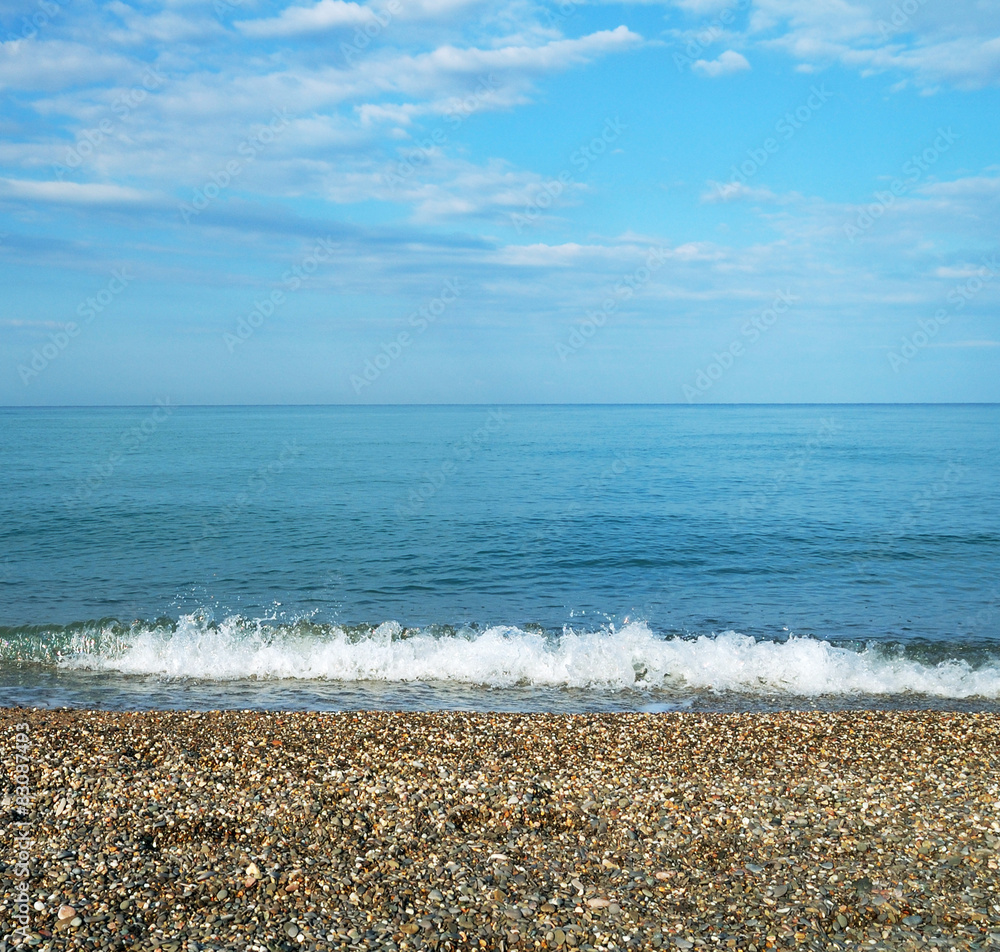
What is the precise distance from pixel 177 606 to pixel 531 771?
12.9m

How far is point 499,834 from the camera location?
25.9 ft

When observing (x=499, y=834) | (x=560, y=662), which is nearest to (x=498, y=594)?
(x=560, y=662)

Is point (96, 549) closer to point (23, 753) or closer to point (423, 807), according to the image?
point (23, 753)

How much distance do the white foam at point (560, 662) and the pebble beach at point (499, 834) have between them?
3.70 m

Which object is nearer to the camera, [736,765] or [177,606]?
[736,765]

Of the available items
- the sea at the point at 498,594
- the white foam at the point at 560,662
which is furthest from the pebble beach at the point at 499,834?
the white foam at the point at 560,662

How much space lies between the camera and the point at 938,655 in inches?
630

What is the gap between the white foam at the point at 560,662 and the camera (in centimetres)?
1462

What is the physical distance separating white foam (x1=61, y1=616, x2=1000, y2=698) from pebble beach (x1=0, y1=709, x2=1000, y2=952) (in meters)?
3.70

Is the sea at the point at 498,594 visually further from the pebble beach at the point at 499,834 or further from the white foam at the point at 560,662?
the pebble beach at the point at 499,834

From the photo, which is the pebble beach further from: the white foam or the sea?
the white foam

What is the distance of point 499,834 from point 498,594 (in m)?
12.7

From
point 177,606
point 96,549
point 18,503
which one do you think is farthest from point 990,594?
point 18,503

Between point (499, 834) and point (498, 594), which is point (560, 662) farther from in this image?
point (499, 834)
